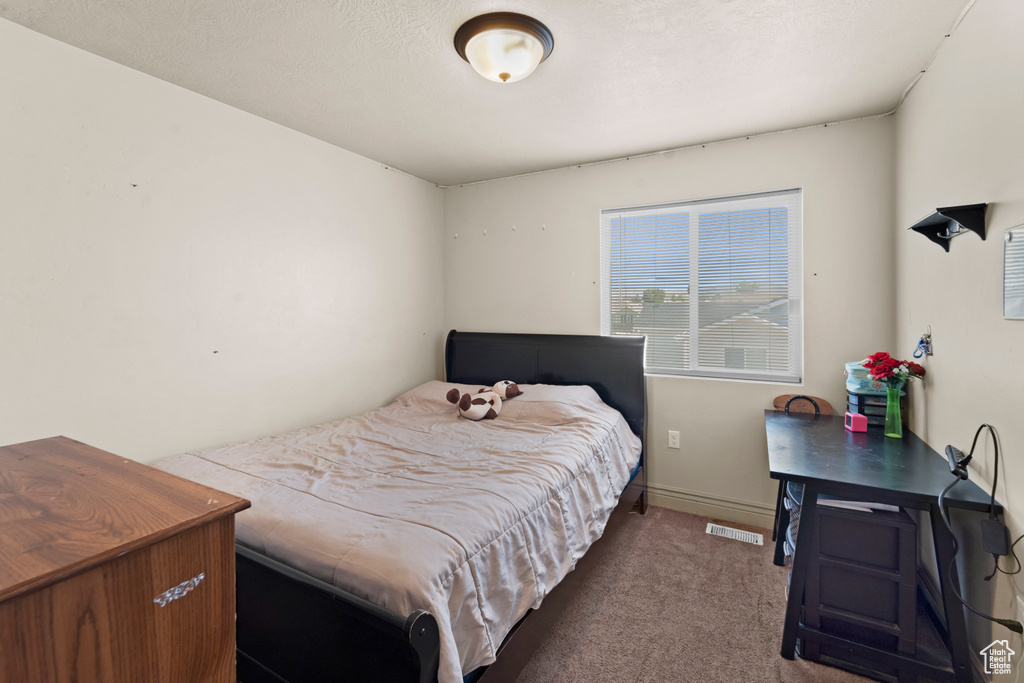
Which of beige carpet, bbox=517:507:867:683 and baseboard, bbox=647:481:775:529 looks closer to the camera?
beige carpet, bbox=517:507:867:683

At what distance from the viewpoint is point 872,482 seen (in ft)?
5.19

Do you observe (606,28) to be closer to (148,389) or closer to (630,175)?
(630,175)

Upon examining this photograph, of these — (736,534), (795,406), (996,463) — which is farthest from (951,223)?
(736,534)

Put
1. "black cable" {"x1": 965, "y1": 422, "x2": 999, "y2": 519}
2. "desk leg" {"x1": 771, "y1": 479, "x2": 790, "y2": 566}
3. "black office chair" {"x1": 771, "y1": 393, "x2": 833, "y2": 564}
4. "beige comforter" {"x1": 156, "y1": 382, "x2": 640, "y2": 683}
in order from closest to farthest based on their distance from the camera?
"beige comforter" {"x1": 156, "y1": 382, "x2": 640, "y2": 683}, "black cable" {"x1": 965, "y1": 422, "x2": 999, "y2": 519}, "desk leg" {"x1": 771, "y1": 479, "x2": 790, "y2": 566}, "black office chair" {"x1": 771, "y1": 393, "x2": 833, "y2": 564}

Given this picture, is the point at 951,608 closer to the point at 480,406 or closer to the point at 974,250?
the point at 974,250

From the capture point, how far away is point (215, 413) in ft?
7.52

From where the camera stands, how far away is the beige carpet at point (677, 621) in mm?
1689

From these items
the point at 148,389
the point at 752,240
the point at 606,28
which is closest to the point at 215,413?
the point at 148,389

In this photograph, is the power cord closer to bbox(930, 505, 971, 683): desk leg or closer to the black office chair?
bbox(930, 505, 971, 683): desk leg

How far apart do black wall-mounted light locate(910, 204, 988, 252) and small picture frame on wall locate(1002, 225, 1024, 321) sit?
0.13 meters

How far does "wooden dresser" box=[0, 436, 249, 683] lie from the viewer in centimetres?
51

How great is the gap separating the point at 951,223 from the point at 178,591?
243 centimetres

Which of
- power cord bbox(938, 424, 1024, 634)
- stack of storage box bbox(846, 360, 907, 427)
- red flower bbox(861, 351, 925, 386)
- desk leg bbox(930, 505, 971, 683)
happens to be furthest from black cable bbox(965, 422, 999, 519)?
stack of storage box bbox(846, 360, 907, 427)

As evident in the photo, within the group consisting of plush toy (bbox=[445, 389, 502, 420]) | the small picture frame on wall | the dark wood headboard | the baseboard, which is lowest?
the baseboard
